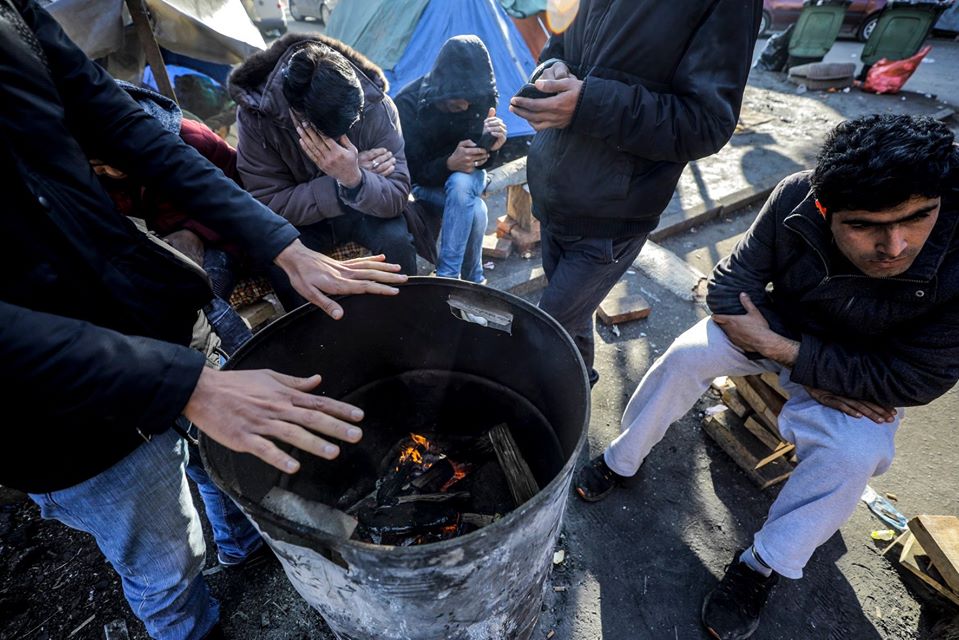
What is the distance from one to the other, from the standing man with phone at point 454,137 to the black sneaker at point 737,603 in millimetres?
2323

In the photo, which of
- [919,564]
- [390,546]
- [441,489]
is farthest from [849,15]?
[390,546]

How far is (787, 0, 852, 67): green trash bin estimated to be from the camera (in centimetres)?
779

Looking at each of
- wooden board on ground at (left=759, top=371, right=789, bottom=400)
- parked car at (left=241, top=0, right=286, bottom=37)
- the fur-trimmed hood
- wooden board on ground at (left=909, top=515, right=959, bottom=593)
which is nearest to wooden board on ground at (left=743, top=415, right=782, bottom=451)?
wooden board on ground at (left=759, top=371, right=789, bottom=400)

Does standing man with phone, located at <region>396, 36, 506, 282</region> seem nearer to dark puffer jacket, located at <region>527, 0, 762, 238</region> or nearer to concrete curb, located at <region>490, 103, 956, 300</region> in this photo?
concrete curb, located at <region>490, 103, 956, 300</region>

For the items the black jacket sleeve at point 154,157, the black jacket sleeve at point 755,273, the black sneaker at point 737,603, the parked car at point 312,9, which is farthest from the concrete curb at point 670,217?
the parked car at point 312,9

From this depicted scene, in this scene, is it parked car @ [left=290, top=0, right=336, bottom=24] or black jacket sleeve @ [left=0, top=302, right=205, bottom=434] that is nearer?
black jacket sleeve @ [left=0, top=302, right=205, bottom=434]

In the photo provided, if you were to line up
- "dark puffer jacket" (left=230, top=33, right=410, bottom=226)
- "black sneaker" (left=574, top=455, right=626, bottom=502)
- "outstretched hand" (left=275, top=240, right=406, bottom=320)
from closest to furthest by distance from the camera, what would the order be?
"outstretched hand" (left=275, top=240, right=406, bottom=320) → "black sneaker" (left=574, top=455, right=626, bottom=502) → "dark puffer jacket" (left=230, top=33, right=410, bottom=226)

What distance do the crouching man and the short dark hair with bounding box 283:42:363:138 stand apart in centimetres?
195

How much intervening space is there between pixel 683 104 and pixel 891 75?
8.43 metres

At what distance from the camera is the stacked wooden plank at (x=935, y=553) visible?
1909 mm

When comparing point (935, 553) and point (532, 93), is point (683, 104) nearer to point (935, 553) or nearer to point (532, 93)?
point (532, 93)

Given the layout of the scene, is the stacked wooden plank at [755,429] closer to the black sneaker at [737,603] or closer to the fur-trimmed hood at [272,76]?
the black sneaker at [737,603]

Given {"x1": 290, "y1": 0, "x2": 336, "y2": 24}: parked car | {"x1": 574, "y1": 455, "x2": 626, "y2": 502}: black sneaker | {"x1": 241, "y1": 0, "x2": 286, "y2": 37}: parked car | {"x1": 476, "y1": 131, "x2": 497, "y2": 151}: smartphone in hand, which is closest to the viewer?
{"x1": 574, "y1": 455, "x2": 626, "y2": 502}: black sneaker

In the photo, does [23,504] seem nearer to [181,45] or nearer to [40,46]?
[40,46]
